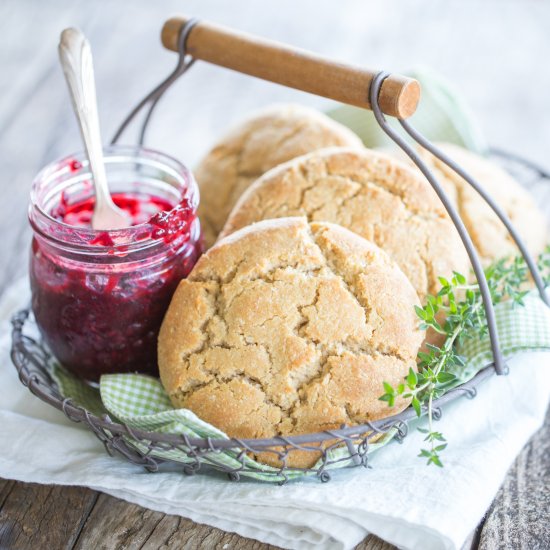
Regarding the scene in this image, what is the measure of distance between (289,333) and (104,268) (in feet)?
1.50

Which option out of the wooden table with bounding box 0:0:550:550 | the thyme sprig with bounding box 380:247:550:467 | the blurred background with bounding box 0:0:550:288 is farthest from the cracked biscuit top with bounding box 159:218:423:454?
the blurred background with bounding box 0:0:550:288

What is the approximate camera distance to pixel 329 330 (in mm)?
1628

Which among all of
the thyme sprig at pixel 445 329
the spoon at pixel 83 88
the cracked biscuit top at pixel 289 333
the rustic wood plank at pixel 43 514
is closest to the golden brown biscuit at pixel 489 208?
the thyme sprig at pixel 445 329

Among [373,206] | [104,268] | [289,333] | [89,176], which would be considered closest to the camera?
[289,333]

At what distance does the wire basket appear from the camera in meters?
1.53

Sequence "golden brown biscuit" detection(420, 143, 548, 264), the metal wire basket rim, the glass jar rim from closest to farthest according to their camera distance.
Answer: the metal wire basket rim < the glass jar rim < "golden brown biscuit" detection(420, 143, 548, 264)

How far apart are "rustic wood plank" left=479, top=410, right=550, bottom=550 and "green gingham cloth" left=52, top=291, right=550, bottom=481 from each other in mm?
308

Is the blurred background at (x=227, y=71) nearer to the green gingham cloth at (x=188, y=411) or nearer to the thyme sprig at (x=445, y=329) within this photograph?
the green gingham cloth at (x=188, y=411)

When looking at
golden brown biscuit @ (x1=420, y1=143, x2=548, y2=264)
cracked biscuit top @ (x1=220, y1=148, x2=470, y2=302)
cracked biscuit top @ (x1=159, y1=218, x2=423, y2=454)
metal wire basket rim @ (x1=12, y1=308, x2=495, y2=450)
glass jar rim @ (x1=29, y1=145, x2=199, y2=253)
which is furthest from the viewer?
golden brown biscuit @ (x1=420, y1=143, x2=548, y2=264)

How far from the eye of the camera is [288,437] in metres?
1.51

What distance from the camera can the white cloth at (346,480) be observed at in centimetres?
158

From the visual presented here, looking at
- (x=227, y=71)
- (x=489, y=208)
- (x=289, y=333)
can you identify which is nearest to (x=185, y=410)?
(x=289, y=333)

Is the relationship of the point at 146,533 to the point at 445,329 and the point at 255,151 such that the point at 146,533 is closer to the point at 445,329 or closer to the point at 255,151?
the point at 445,329

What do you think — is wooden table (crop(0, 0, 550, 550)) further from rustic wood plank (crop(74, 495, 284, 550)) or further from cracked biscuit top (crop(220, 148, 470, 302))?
rustic wood plank (crop(74, 495, 284, 550))
